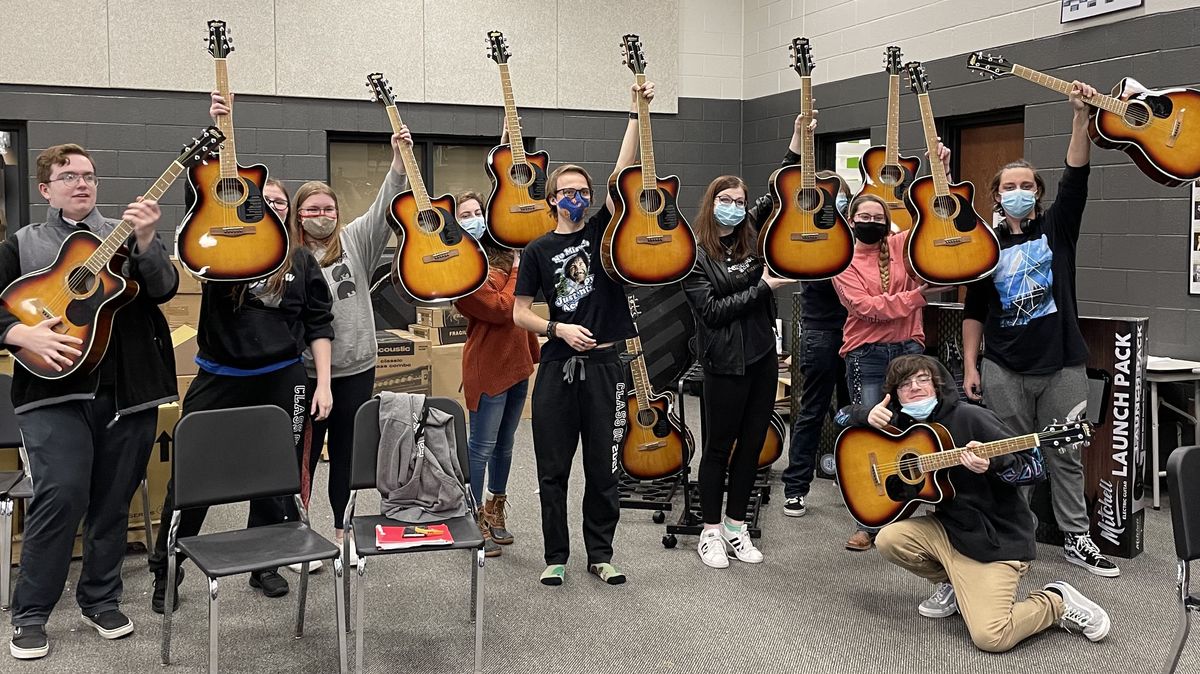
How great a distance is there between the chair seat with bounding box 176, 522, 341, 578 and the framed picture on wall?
454 cm

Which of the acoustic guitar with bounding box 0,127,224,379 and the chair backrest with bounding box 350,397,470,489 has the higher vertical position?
the acoustic guitar with bounding box 0,127,224,379

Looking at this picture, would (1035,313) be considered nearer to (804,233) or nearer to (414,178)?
(804,233)

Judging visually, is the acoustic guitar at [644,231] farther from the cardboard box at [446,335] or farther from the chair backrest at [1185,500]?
the cardboard box at [446,335]

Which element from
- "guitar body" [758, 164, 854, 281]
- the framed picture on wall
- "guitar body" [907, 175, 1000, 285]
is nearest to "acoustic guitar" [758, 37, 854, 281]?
"guitar body" [758, 164, 854, 281]

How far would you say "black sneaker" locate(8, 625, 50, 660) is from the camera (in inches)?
116

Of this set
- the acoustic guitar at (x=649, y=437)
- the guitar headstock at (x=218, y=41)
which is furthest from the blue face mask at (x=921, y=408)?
the guitar headstock at (x=218, y=41)

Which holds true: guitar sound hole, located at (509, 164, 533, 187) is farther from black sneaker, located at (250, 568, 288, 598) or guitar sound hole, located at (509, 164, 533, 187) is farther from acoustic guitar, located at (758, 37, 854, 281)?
black sneaker, located at (250, 568, 288, 598)

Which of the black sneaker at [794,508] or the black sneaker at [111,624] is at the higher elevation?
the black sneaker at [794,508]

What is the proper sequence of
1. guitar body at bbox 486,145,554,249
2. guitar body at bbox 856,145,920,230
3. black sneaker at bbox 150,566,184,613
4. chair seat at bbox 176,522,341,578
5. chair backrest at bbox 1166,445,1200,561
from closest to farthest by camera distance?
chair backrest at bbox 1166,445,1200,561, chair seat at bbox 176,522,341,578, black sneaker at bbox 150,566,184,613, guitar body at bbox 486,145,554,249, guitar body at bbox 856,145,920,230

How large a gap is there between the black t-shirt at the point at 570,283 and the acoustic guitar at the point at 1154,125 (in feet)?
5.01

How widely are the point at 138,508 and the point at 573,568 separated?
176 cm

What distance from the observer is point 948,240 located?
141 inches

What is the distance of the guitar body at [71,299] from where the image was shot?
2.86 m

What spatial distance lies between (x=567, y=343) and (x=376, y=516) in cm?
86
